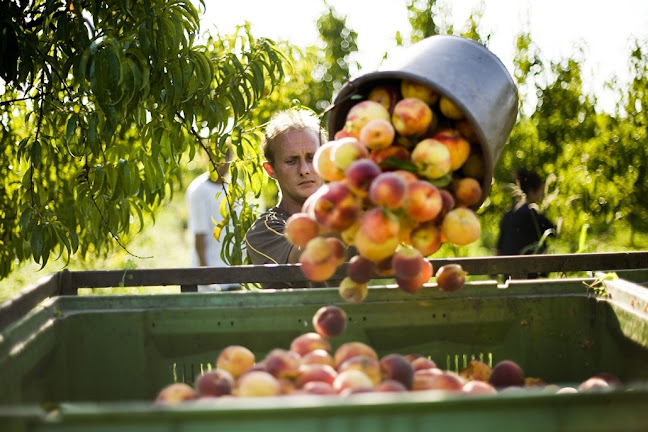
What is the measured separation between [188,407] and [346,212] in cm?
56

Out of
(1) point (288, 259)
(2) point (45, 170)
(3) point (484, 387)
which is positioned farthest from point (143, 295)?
(2) point (45, 170)

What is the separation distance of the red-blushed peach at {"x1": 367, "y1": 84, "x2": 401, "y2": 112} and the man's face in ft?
2.97

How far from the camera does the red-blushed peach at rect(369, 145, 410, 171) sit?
144cm

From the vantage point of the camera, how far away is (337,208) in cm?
137

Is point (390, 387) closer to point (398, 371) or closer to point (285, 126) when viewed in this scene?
point (398, 371)

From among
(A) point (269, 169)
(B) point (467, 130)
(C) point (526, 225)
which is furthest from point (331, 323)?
(C) point (526, 225)

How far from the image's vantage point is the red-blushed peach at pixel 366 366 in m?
1.31

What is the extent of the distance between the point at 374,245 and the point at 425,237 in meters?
0.15

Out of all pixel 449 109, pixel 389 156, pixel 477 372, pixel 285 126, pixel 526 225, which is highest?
pixel 285 126

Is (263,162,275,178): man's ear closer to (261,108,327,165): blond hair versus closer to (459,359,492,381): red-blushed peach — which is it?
(261,108,327,165): blond hair

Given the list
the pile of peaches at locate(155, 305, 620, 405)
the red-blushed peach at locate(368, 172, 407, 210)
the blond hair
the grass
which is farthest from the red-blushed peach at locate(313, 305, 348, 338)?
the grass

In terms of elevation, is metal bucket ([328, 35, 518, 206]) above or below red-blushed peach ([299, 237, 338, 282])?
above

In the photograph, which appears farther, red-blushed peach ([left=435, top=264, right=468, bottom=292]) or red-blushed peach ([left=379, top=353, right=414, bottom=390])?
red-blushed peach ([left=435, top=264, right=468, bottom=292])

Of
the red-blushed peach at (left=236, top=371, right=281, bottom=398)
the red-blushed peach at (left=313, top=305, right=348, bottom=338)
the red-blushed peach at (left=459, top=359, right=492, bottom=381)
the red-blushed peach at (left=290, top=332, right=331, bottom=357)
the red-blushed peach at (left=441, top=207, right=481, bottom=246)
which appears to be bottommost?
the red-blushed peach at (left=459, top=359, right=492, bottom=381)
